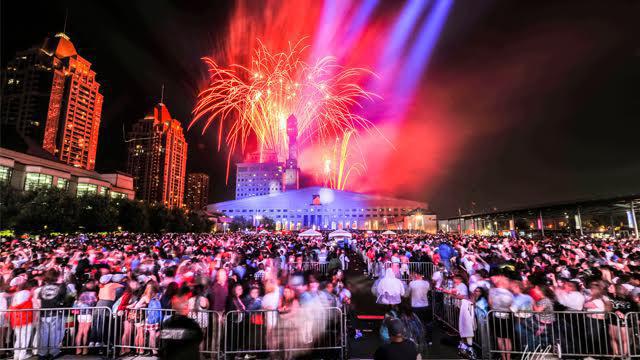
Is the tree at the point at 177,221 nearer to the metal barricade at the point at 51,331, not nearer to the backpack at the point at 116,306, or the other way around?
the metal barricade at the point at 51,331

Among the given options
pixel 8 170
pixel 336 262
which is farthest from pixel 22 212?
pixel 336 262

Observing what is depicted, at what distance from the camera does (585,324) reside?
6883 mm

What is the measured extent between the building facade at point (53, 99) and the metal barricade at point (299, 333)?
12587 cm

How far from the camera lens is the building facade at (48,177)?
172 feet

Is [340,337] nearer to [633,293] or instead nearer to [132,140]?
[633,293]

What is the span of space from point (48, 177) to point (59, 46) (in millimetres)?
83539

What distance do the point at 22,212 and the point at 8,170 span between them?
25.1m

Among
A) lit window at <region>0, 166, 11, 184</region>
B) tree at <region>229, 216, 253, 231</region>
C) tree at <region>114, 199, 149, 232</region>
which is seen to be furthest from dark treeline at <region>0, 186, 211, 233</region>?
tree at <region>229, 216, 253, 231</region>

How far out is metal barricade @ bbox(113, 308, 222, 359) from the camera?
278 inches

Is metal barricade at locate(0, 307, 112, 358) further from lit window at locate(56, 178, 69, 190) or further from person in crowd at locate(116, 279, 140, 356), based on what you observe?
lit window at locate(56, 178, 69, 190)

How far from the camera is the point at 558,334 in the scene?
6930 mm

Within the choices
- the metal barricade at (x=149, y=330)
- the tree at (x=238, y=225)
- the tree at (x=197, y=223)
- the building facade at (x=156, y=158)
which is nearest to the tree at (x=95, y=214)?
the tree at (x=197, y=223)

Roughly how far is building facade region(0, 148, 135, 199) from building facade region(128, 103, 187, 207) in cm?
8182

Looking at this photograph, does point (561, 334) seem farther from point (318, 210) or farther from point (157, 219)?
point (318, 210)
